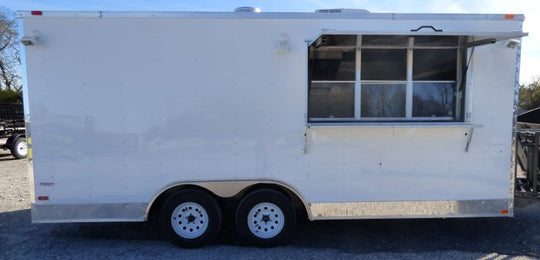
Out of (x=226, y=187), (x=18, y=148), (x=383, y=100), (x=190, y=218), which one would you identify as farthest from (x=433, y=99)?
(x=18, y=148)

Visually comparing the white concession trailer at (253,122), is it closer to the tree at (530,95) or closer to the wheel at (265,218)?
the wheel at (265,218)

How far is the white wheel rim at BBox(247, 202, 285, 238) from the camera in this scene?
420cm

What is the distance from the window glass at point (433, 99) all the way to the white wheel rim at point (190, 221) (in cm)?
273

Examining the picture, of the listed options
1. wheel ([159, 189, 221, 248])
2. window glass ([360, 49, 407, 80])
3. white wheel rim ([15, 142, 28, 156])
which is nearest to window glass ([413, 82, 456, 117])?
window glass ([360, 49, 407, 80])

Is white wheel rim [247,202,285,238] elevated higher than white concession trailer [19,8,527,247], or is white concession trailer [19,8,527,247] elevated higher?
white concession trailer [19,8,527,247]

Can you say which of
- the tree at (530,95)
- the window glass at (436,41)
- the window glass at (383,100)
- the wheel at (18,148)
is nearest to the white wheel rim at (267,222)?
the window glass at (383,100)

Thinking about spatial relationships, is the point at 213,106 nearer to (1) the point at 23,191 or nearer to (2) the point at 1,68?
(1) the point at 23,191

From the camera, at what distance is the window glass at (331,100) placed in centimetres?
427

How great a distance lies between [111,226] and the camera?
16.2 ft

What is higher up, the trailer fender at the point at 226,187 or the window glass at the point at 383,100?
the window glass at the point at 383,100

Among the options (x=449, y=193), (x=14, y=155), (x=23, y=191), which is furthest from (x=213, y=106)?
(x=14, y=155)

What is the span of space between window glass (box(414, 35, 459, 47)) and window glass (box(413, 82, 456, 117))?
0.45 meters

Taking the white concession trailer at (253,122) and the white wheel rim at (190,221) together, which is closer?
the white concession trailer at (253,122)

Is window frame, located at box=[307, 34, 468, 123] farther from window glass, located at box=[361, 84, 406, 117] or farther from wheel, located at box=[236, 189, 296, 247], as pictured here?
wheel, located at box=[236, 189, 296, 247]
